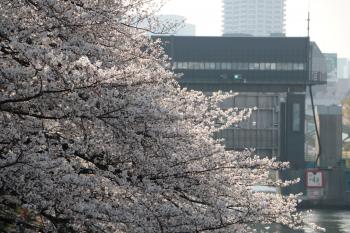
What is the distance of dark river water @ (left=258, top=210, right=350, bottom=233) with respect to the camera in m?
49.5

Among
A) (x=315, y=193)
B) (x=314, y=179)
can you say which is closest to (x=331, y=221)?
(x=314, y=179)

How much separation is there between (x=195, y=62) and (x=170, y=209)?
62.9 metres

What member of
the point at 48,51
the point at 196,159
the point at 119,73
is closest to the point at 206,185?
the point at 196,159

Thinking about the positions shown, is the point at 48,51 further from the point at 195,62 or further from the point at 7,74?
the point at 195,62

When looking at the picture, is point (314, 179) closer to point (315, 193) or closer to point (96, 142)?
point (315, 193)

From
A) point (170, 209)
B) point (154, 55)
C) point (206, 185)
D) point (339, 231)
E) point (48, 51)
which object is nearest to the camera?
point (48, 51)

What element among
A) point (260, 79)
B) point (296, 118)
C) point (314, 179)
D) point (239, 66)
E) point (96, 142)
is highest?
point (239, 66)

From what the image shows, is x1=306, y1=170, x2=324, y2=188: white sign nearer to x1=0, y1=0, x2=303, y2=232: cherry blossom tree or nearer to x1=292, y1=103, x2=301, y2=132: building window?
x1=292, y1=103, x2=301, y2=132: building window

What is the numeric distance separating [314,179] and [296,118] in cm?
594

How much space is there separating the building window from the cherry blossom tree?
60.1 meters

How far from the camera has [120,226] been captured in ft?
36.0

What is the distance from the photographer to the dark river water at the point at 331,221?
49469mm

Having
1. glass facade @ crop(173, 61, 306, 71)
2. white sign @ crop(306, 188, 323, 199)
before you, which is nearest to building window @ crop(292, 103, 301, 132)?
glass facade @ crop(173, 61, 306, 71)

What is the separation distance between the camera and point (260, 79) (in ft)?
242
